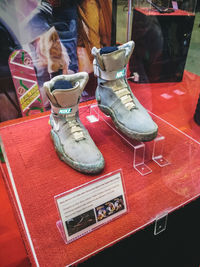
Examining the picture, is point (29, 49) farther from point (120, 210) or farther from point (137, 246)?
point (137, 246)

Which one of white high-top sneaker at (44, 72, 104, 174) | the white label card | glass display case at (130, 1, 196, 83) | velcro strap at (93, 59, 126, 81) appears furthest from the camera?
glass display case at (130, 1, 196, 83)

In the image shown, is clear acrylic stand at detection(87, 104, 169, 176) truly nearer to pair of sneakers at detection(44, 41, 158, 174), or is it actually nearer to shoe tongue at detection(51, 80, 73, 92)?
pair of sneakers at detection(44, 41, 158, 174)

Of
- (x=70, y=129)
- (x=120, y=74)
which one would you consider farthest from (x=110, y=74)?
(x=70, y=129)

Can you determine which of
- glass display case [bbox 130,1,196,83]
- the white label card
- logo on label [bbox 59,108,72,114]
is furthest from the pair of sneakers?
glass display case [bbox 130,1,196,83]

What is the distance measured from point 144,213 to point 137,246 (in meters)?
0.10

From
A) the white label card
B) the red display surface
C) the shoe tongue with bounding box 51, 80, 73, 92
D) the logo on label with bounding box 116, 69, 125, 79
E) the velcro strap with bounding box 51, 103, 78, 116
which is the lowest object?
the red display surface

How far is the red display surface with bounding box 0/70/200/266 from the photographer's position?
0.66 m

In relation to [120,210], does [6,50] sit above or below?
above

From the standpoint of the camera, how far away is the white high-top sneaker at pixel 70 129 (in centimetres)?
84

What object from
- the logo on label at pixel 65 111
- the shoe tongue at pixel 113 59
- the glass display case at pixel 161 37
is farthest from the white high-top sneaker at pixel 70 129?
the glass display case at pixel 161 37

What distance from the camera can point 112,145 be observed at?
1.01 meters

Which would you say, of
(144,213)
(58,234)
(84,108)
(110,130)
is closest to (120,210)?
(144,213)

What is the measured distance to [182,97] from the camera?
150 centimetres

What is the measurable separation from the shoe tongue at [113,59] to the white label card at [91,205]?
0.47 meters
